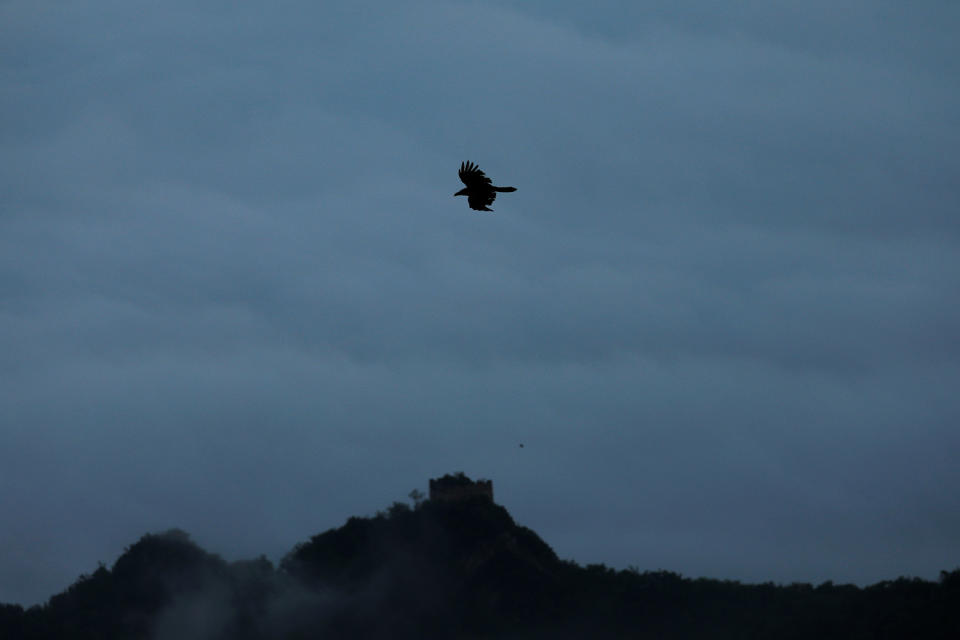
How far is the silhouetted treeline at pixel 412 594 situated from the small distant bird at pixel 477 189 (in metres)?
78.0

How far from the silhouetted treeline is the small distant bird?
77970mm

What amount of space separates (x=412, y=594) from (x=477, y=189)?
285 feet

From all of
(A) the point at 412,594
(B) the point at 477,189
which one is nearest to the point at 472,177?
(B) the point at 477,189

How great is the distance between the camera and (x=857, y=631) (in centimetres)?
10388

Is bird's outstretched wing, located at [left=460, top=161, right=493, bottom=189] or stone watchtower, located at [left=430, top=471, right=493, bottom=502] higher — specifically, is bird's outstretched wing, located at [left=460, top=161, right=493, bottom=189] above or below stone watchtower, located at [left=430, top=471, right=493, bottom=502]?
below

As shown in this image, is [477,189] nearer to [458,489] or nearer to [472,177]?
[472,177]

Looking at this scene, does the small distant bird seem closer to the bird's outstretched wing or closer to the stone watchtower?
the bird's outstretched wing

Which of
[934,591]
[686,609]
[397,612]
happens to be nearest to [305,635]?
[397,612]

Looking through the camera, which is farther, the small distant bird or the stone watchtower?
the stone watchtower

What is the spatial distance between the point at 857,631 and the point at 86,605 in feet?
212

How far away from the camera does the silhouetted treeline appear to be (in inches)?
4624

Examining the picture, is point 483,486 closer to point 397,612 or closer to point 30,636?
point 397,612

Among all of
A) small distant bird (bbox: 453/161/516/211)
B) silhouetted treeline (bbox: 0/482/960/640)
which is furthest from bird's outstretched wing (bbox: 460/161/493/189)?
silhouetted treeline (bbox: 0/482/960/640)

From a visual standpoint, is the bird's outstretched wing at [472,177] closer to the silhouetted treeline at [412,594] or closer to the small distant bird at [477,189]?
the small distant bird at [477,189]
